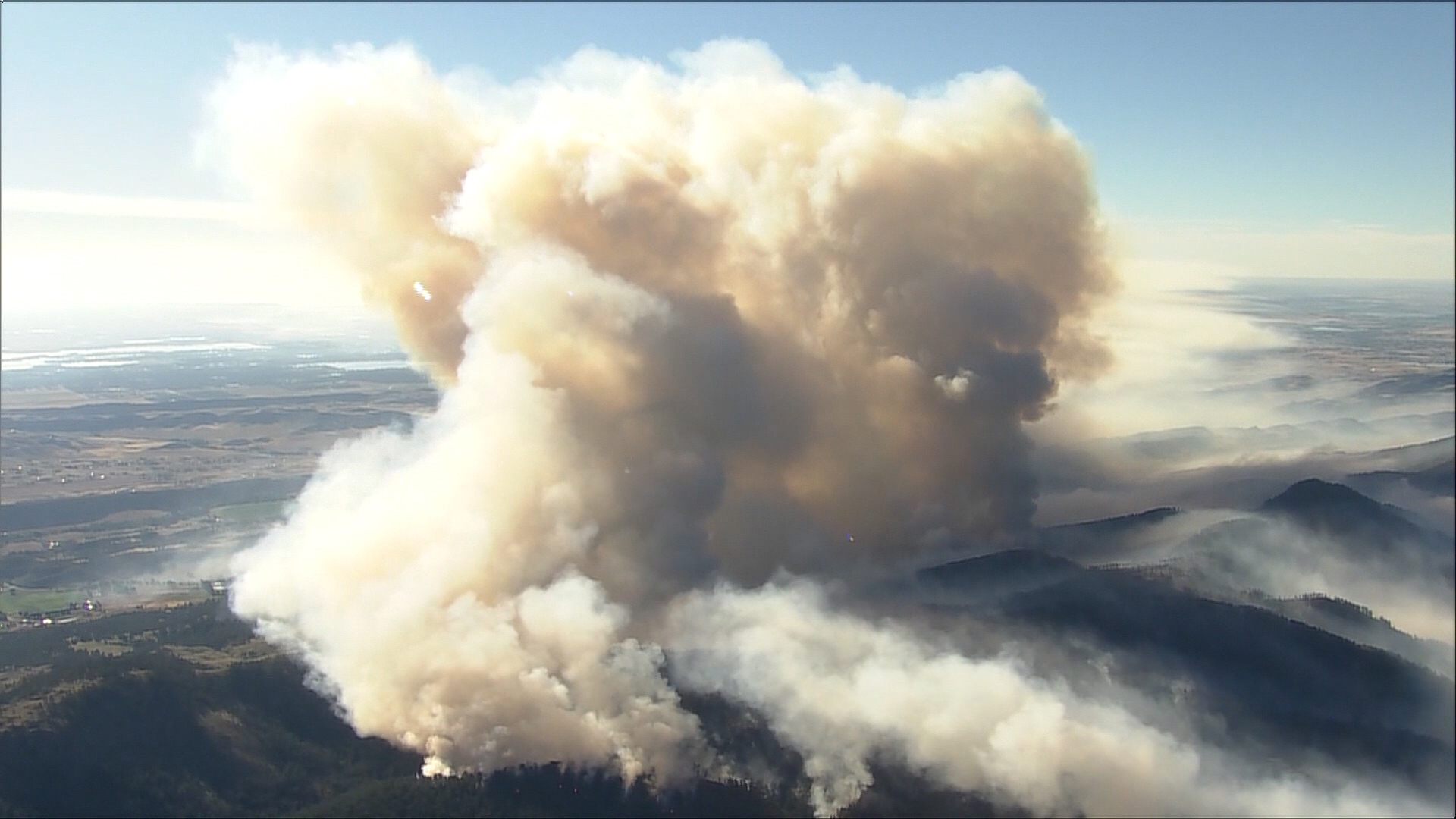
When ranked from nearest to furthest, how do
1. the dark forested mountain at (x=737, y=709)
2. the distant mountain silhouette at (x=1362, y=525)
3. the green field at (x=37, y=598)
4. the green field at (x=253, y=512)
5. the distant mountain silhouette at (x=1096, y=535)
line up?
1. the distant mountain silhouette at (x=1362, y=525)
2. the dark forested mountain at (x=737, y=709)
3. the green field at (x=37, y=598)
4. the distant mountain silhouette at (x=1096, y=535)
5. the green field at (x=253, y=512)

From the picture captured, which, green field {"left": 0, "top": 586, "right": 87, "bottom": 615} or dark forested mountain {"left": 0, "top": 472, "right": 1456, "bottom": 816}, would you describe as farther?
green field {"left": 0, "top": 586, "right": 87, "bottom": 615}

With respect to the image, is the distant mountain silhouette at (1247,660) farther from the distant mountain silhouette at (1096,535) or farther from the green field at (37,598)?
the green field at (37,598)

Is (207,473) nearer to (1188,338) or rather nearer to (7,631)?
(7,631)

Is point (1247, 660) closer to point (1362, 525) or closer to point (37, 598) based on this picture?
point (1362, 525)

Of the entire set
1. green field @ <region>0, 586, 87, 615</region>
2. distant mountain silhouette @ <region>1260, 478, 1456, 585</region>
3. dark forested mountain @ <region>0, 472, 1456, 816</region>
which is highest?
distant mountain silhouette @ <region>1260, 478, 1456, 585</region>

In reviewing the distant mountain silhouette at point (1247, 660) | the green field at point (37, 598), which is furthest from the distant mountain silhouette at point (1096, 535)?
the green field at point (37, 598)

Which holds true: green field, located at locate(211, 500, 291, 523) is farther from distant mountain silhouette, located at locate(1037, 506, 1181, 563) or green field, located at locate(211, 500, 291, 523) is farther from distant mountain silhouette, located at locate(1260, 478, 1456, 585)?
distant mountain silhouette, located at locate(1260, 478, 1456, 585)

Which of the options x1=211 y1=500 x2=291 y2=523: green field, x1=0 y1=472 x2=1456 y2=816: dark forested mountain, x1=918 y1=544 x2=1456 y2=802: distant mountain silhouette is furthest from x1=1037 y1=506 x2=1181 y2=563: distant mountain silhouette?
x1=211 y1=500 x2=291 y2=523: green field

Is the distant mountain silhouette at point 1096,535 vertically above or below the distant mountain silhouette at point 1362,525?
below
